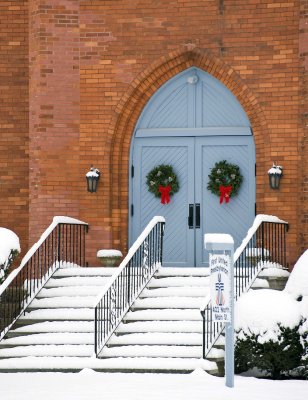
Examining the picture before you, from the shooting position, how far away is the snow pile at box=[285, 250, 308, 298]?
1664cm

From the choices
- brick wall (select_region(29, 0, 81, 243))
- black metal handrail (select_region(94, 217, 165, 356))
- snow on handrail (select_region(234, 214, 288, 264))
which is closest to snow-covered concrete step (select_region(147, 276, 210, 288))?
black metal handrail (select_region(94, 217, 165, 356))

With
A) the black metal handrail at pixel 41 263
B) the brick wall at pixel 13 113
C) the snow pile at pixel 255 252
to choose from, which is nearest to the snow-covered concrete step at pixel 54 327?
the black metal handrail at pixel 41 263

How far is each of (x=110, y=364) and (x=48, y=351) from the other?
115cm

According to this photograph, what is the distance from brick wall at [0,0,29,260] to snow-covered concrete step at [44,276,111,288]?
8.93 ft

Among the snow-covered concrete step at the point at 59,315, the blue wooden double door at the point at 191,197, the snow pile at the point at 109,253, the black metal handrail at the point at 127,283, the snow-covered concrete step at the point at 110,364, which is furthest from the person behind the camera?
the blue wooden double door at the point at 191,197

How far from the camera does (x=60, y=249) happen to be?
20141mm

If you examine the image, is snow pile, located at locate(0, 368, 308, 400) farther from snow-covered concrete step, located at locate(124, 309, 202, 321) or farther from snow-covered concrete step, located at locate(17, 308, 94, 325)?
snow-covered concrete step, located at locate(17, 308, 94, 325)

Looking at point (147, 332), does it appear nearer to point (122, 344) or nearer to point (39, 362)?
point (122, 344)

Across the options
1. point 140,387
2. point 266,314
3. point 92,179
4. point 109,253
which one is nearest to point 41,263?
point 109,253

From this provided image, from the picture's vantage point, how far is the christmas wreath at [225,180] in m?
20.7

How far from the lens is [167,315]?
1761 centimetres

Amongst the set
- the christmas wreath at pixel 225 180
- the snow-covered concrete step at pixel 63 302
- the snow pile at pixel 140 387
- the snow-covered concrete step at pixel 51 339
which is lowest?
the snow pile at pixel 140 387

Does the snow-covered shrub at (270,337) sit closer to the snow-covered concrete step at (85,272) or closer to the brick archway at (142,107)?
the snow-covered concrete step at (85,272)

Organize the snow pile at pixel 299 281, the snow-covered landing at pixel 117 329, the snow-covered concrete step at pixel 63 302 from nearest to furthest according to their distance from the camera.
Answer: the snow-covered landing at pixel 117 329 < the snow pile at pixel 299 281 < the snow-covered concrete step at pixel 63 302
